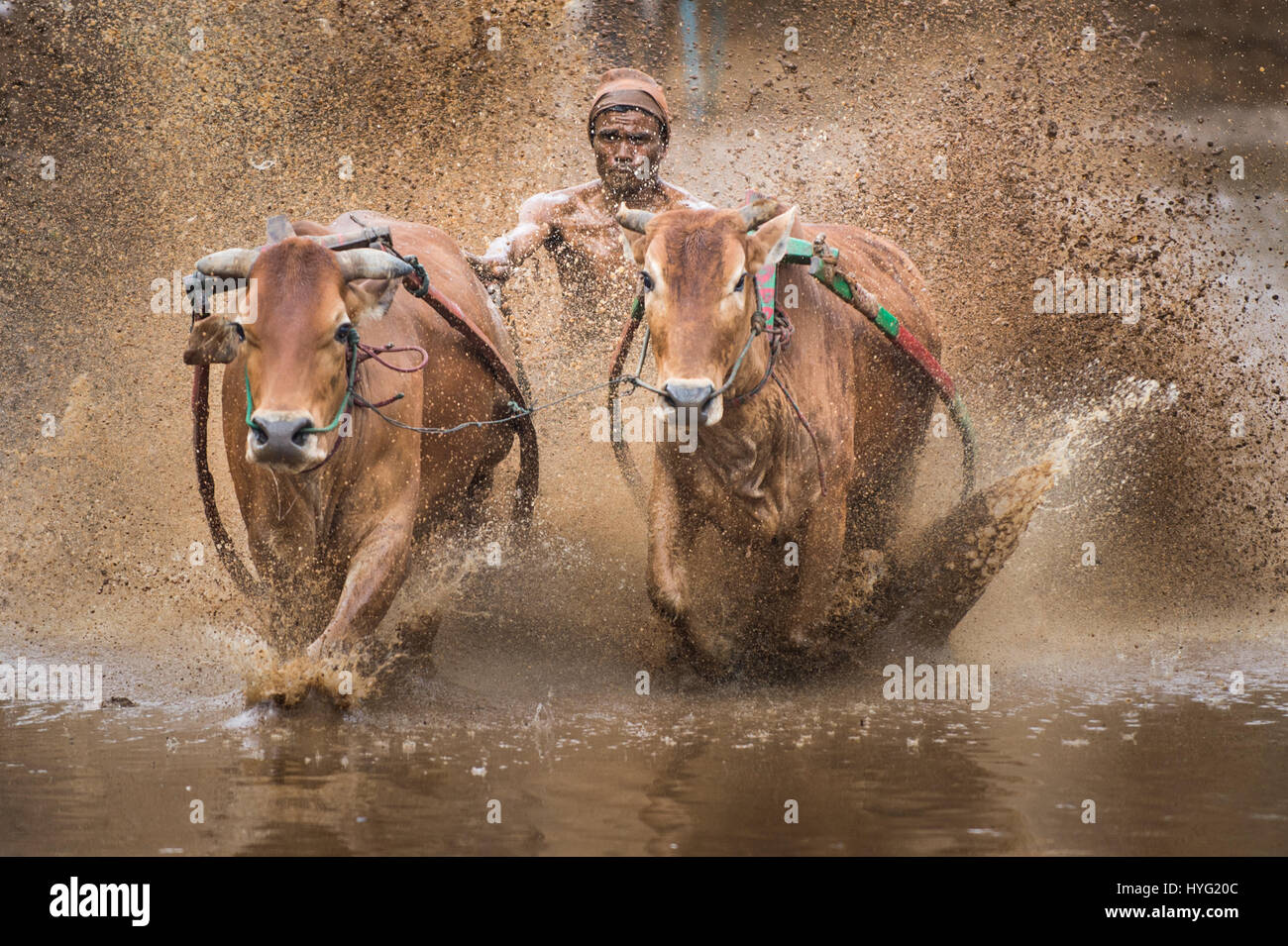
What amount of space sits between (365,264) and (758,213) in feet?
4.91

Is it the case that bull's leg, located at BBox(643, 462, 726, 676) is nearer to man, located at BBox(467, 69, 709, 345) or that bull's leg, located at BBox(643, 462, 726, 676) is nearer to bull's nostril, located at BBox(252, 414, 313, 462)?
bull's nostril, located at BBox(252, 414, 313, 462)

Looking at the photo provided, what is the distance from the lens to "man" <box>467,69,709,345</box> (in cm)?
809

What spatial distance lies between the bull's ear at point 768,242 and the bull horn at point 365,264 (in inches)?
50.7

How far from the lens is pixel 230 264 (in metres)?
5.39

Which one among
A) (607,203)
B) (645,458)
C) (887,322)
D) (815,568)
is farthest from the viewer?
(645,458)

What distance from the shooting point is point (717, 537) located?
21.3ft

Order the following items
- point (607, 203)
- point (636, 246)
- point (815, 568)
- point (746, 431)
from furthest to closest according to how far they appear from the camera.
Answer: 1. point (607, 203)
2. point (815, 568)
3. point (746, 431)
4. point (636, 246)

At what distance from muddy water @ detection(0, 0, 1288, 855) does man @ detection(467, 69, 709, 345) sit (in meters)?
0.21

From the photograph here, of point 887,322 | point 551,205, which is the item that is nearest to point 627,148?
point 551,205

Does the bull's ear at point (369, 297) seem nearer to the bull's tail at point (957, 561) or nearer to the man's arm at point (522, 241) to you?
the man's arm at point (522, 241)

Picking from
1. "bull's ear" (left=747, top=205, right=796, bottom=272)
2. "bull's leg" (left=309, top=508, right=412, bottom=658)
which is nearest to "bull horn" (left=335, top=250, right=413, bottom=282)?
"bull's leg" (left=309, top=508, right=412, bottom=658)

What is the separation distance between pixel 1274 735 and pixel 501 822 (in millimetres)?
2740

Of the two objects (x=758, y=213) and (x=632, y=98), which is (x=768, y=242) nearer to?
(x=758, y=213)

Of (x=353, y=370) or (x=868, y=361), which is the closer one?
(x=353, y=370)
